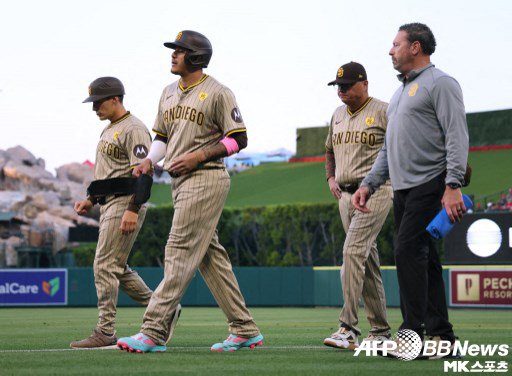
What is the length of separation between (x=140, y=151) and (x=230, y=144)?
58.2 inches

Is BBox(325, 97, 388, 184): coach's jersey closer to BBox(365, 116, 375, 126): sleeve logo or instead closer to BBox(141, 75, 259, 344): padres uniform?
BBox(365, 116, 375, 126): sleeve logo

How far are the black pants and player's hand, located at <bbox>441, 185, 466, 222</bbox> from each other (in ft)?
1.04

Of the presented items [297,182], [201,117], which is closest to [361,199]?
[201,117]

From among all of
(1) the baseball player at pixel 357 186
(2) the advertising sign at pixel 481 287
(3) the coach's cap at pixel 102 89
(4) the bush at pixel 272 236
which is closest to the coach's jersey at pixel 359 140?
(1) the baseball player at pixel 357 186

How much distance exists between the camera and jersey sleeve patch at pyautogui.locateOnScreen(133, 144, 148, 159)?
334 inches

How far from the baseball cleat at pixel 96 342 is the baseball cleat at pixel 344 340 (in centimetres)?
184

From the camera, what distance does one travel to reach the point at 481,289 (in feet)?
79.3

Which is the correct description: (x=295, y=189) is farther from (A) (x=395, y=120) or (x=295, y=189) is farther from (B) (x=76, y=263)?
(A) (x=395, y=120)

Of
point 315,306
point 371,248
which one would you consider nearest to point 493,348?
point 371,248

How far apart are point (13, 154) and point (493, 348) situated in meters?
73.8

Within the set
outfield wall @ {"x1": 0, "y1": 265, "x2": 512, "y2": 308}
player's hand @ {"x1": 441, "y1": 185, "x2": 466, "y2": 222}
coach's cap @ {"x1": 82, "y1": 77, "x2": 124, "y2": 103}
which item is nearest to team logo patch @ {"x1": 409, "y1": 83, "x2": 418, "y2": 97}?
player's hand @ {"x1": 441, "y1": 185, "x2": 466, "y2": 222}

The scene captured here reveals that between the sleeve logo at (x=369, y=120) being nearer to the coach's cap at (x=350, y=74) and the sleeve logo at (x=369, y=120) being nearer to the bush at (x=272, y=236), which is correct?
the coach's cap at (x=350, y=74)

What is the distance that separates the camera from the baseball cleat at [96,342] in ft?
27.2

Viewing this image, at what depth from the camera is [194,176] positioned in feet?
24.1
